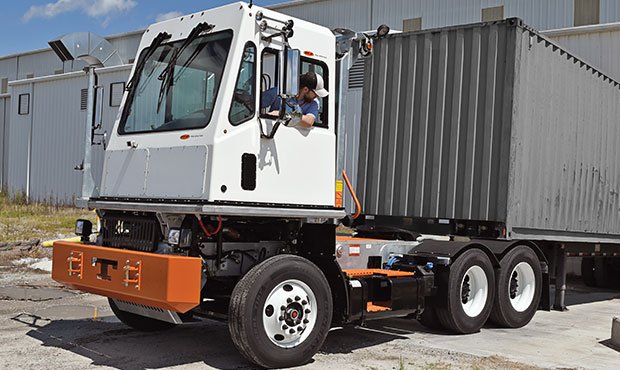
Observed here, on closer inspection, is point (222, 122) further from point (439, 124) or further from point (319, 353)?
point (439, 124)

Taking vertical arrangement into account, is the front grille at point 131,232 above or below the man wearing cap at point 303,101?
below

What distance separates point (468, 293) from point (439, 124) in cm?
215

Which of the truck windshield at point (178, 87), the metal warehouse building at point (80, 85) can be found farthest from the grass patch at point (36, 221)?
the truck windshield at point (178, 87)

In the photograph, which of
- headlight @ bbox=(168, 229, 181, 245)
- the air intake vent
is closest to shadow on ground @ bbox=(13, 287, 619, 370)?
headlight @ bbox=(168, 229, 181, 245)

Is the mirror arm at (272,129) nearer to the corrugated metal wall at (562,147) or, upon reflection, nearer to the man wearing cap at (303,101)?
the man wearing cap at (303,101)

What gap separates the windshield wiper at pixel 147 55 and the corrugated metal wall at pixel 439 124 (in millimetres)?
3487

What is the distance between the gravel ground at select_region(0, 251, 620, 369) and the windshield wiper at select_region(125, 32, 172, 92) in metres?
2.61

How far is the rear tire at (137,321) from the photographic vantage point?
8172mm

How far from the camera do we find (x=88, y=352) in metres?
7.22

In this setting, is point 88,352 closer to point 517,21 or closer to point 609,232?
point 517,21

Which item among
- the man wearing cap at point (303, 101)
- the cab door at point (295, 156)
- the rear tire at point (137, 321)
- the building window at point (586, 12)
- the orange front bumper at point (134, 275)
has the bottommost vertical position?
the rear tire at point (137, 321)

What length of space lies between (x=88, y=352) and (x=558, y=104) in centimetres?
668

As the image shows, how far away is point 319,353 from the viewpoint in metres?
7.47

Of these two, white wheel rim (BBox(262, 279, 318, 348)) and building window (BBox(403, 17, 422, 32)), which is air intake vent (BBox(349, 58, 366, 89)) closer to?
white wheel rim (BBox(262, 279, 318, 348))
